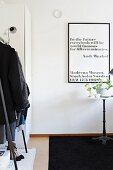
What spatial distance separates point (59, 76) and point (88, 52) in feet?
2.18

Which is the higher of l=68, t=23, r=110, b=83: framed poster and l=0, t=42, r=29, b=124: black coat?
l=68, t=23, r=110, b=83: framed poster

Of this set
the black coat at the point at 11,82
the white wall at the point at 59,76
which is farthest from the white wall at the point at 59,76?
the black coat at the point at 11,82

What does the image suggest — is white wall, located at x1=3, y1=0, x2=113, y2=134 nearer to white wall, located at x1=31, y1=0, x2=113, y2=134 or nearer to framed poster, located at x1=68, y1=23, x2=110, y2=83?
white wall, located at x1=31, y1=0, x2=113, y2=134

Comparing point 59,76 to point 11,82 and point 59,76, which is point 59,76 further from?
point 11,82

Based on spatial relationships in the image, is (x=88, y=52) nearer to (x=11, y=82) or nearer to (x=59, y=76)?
(x=59, y=76)

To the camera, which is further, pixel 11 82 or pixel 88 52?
pixel 88 52

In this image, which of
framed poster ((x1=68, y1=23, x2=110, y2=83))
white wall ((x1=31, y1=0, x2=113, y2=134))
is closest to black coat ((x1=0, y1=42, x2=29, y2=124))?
white wall ((x1=31, y1=0, x2=113, y2=134))

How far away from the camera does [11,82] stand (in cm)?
272

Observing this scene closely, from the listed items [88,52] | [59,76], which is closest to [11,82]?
[59,76]

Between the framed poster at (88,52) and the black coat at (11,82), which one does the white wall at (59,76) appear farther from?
the black coat at (11,82)

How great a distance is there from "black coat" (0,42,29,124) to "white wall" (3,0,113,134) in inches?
79.7

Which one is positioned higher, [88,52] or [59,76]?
[88,52]

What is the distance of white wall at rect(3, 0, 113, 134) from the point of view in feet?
15.6

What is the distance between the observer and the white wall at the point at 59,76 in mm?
4758
